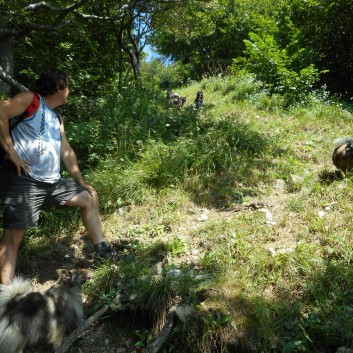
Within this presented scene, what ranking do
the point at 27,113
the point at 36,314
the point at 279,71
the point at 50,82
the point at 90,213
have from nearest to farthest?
the point at 36,314 → the point at 27,113 → the point at 50,82 → the point at 90,213 → the point at 279,71

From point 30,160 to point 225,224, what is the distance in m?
2.13

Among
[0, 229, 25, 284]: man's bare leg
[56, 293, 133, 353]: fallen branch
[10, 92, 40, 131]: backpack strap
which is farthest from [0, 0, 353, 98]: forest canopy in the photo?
[56, 293, 133, 353]: fallen branch

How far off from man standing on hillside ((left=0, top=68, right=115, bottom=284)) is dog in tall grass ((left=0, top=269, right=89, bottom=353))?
39cm

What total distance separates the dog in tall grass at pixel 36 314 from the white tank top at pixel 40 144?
3.07 feet

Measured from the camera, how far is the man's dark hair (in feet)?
9.73

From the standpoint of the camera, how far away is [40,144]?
2832 mm

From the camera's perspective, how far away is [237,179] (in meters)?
4.70

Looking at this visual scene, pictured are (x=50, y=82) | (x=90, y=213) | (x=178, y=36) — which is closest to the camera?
(x=50, y=82)

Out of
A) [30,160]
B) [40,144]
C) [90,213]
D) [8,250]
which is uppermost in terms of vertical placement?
[40,144]

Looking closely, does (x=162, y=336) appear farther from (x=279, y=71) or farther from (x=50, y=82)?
(x=279, y=71)

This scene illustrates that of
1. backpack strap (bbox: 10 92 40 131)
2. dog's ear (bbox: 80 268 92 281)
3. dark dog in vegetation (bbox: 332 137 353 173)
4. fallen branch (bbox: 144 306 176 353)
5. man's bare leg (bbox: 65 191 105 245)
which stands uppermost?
dark dog in vegetation (bbox: 332 137 353 173)

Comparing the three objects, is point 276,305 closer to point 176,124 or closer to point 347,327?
point 347,327

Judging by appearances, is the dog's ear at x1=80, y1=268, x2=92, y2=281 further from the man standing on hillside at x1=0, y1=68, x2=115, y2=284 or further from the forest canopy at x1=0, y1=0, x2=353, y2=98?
the forest canopy at x1=0, y1=0, x2=353, y2=98

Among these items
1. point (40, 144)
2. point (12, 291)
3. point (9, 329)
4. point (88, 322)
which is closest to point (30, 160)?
point (40, 144)
